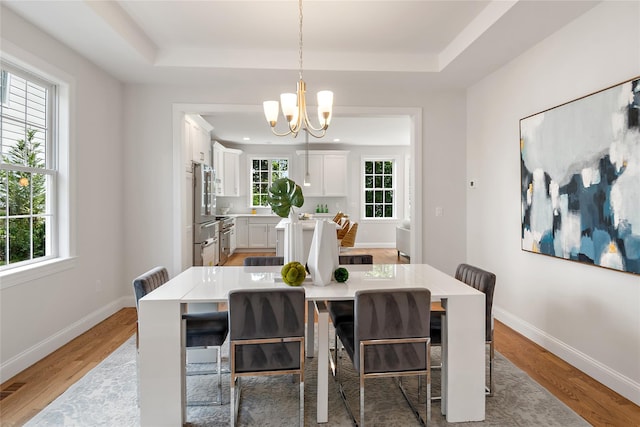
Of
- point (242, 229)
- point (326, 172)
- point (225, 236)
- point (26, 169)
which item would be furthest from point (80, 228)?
point (326, 172)

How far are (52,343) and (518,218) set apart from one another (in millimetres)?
4246

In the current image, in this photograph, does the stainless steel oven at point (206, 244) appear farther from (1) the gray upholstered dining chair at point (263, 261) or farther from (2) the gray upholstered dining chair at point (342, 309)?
(2) the gray upholstered dining chair at point (342, 309)

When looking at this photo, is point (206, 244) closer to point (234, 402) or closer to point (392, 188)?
point (234, 402)

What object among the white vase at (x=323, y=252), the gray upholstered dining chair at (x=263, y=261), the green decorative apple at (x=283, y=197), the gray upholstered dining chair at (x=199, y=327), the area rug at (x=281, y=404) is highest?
the green decorative apple at (x=283, y=197)

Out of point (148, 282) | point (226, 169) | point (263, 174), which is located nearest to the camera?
point (148, 282)

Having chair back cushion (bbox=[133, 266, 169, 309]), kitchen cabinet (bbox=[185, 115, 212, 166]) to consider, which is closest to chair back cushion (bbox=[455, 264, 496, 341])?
chair back cushion (bbox=[133, 266, 169, 309])

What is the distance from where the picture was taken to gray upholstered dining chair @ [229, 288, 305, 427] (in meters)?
1.94

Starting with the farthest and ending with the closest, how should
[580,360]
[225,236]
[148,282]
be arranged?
1. [225,236]
2. [580,360]
3. [148,282]

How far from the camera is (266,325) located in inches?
77.8

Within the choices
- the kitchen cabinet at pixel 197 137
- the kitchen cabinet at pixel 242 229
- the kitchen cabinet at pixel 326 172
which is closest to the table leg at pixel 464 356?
the kitchen cabinet at pixel 197 137

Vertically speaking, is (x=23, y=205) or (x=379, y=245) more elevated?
(x=23, y=205)

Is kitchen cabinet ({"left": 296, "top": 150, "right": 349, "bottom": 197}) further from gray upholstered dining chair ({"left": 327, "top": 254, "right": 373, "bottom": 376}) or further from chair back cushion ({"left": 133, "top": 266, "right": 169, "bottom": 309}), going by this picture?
chair back cushion ({"left": 133, "top": 266, "right": 169, "bottom": 309})

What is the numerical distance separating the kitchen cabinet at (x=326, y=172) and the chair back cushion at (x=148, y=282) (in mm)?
6952

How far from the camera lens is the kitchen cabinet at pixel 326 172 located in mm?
9383
